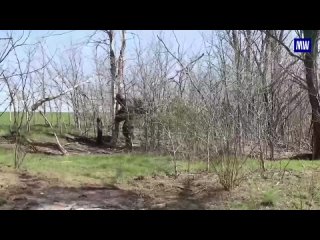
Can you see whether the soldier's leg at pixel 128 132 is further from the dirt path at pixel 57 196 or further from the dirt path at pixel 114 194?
the dirt path at pixel 57 196

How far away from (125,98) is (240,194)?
5.92 meters

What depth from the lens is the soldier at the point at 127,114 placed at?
9.38m

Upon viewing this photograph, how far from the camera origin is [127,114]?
967cm

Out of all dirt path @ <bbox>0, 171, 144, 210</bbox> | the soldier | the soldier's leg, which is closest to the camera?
dirt path @ <bbox>0, 171, 144, 210</bbox>

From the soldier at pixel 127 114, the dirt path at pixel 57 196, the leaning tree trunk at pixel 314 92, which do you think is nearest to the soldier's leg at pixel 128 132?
the soldier at pixel 127 114

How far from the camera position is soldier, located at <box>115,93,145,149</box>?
9.38m

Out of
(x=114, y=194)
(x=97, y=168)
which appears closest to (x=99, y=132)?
(x=97, y=168)

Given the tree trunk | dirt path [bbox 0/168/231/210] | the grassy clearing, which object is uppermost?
the tree trunk

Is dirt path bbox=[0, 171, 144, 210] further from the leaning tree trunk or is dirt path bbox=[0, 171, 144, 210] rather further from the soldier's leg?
the soldier's leg

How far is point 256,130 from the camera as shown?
5746 millimetres

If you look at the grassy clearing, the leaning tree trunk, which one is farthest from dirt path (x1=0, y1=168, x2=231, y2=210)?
the leaning tree trunk
